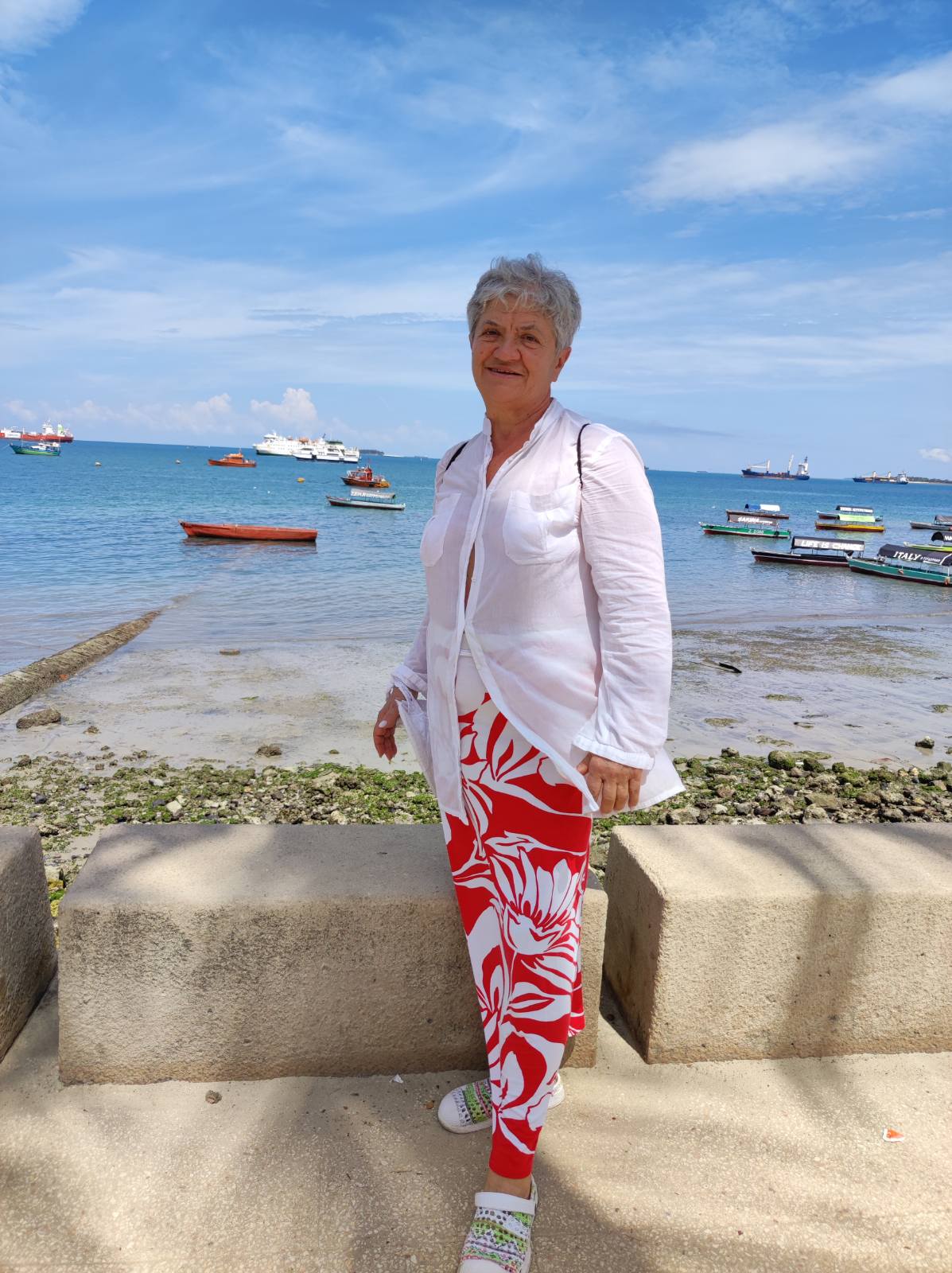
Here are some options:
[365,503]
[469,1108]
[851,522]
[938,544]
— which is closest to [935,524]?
[851,522]

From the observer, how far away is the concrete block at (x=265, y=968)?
6.68ft

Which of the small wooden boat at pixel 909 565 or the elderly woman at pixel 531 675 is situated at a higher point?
the elderly woman at pixel 531 675

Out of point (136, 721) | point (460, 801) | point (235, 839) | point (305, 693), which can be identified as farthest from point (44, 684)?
point (460, 801)

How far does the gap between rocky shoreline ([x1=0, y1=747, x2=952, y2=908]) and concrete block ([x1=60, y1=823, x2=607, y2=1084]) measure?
261cm

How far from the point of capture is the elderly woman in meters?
1.69

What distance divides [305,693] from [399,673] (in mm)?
7113

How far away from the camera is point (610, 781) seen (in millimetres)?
1685

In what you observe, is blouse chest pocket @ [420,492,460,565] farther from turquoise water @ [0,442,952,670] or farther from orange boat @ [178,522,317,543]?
orange boat @ [178,522,317,543]

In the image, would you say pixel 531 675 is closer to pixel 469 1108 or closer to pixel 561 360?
pixel 561 360

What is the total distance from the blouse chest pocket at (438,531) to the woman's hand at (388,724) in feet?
1.48

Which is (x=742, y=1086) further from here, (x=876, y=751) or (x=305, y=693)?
(x=305, y=693)

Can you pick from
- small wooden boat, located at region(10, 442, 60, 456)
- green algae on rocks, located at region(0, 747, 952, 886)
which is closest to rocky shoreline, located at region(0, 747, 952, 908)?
green algae on rocks, located at region(0, 747, 952, 886)

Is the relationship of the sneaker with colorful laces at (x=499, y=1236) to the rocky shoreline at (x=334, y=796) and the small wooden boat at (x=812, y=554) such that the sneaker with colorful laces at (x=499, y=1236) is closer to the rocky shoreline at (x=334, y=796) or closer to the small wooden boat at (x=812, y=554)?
the rocky shoreline at (x=334, y=796)

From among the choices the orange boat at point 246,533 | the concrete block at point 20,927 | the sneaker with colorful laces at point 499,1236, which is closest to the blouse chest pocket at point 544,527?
the sneaker with colorful laces at point 499,1236
